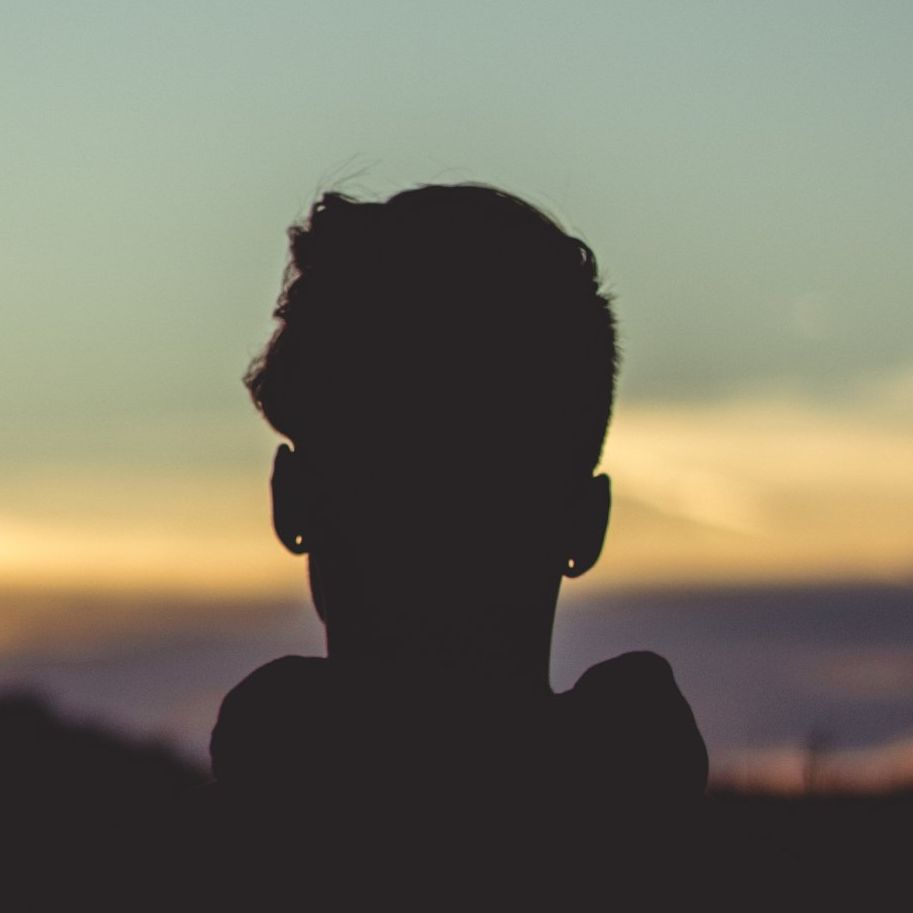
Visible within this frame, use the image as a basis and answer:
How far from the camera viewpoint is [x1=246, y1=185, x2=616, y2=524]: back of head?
2967 millimetres

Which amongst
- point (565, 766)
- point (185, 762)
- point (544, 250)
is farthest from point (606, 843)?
point (185, 762)

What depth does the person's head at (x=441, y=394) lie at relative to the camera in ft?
9.64

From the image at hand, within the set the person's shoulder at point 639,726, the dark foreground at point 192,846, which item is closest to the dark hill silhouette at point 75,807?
the dark foreground at point 192,846

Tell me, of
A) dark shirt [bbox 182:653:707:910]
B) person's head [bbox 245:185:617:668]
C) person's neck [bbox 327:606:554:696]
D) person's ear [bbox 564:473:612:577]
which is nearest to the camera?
dark shirt [bbox 182:653:707:910]

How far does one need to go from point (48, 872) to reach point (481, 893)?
112 centimetres

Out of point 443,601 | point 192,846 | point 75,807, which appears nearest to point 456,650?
point 443,601

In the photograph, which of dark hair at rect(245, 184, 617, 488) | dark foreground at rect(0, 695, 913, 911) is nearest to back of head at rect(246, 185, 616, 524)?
dark hair at rect(245, 184, 617, 488)

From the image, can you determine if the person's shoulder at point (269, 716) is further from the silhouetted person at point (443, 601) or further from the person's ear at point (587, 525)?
the person's ear at point (587, 525)

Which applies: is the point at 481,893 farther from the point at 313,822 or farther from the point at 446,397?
the point at 446,397

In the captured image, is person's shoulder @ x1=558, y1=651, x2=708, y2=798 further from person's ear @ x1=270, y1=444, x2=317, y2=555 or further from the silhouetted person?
person's ear @ x1=270, y1=444, x2=317, y2=555

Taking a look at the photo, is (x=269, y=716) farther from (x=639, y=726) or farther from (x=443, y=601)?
(x=639, y=726)

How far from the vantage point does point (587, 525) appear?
3.12 m

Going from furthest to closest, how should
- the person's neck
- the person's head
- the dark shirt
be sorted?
the person's head
the person's neck
the dark shirt

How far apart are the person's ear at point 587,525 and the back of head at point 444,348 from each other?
0.14ft
